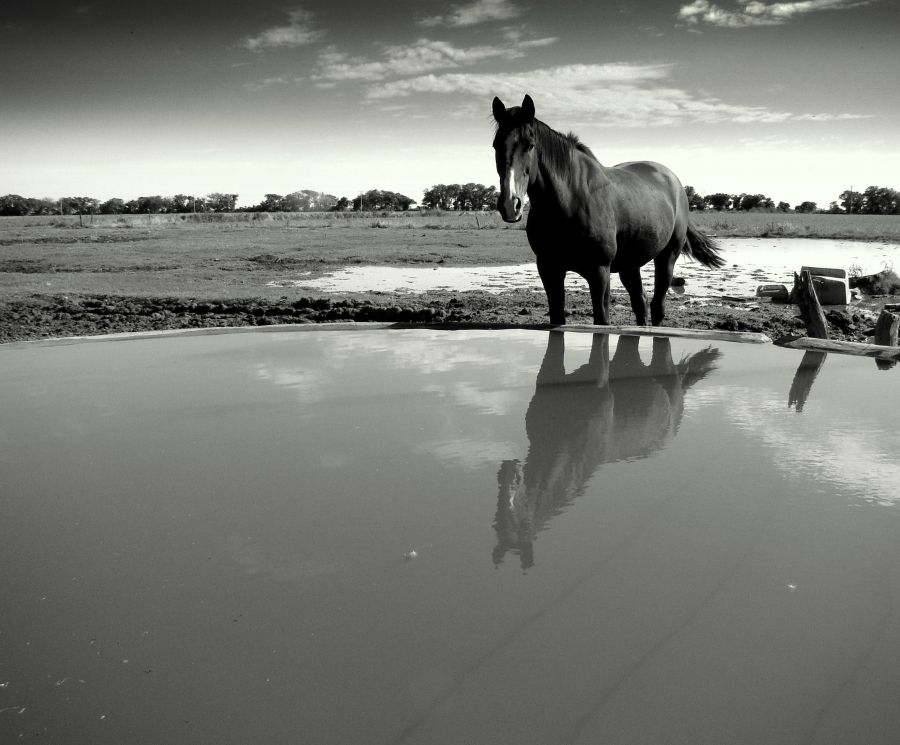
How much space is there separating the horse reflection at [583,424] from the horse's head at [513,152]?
90 centimetres

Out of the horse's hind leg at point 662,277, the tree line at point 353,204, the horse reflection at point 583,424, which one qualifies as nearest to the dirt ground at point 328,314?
the horse's hind leg at point 662,277

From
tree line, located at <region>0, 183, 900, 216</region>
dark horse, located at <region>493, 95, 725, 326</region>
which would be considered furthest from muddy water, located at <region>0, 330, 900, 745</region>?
tree line, located at <region>0, 183, 900, 216</region>

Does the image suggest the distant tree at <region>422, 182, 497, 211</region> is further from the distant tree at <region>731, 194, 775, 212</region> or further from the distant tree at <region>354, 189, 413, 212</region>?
the distant tree at <region>731, 194, 775, 212</region>

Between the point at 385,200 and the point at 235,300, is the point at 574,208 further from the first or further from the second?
the point at 385,200

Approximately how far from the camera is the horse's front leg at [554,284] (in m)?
4.94

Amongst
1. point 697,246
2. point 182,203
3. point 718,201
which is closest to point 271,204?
point 182,203

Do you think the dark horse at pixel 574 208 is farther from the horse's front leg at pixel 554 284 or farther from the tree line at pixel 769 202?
the tree line at pixel 769 202

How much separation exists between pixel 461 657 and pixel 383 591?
0.31m

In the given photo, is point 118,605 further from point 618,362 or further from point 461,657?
point 618,362

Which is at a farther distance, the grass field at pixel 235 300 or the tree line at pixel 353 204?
the tree line at pixel 353 204

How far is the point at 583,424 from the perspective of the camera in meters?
2.94

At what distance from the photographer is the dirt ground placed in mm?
7609

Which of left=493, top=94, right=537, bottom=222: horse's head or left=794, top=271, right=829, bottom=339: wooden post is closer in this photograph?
left=493, top=94, right=537, bottom=222: horse's head

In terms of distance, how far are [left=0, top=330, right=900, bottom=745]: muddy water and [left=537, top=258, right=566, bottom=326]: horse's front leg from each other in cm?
172
